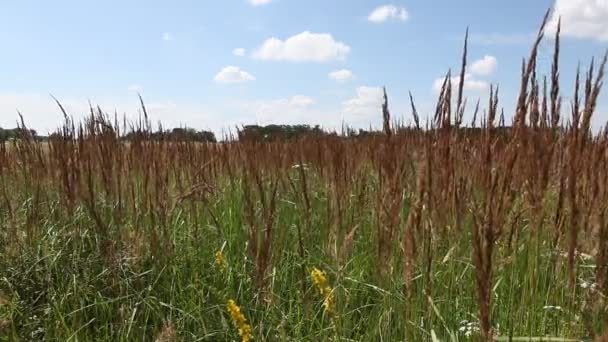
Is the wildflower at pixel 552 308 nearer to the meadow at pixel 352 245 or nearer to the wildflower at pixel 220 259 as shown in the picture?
the meadow at pixel 352 245

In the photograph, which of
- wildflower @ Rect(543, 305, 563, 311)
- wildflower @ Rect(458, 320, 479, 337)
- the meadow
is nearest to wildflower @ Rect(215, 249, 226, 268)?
the meadow

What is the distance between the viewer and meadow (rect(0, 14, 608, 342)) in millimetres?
1294

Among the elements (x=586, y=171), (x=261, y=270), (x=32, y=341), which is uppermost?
(x=586, y=171)

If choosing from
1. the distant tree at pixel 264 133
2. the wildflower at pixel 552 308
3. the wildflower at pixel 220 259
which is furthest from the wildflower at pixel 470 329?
the distant tree at pixel 264 133

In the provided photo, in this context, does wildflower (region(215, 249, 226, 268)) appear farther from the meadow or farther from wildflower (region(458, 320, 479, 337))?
wildflower (region(458, 320, 479, 337))

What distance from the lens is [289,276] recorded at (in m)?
2.28

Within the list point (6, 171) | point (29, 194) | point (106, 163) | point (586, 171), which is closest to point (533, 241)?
point (586, 171)

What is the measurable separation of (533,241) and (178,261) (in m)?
1.43

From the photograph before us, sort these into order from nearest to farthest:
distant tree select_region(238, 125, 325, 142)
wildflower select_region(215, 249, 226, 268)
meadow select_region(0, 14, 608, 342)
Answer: meadow select_region(0, 14, 608, 342) < wildflower select_region(215, 249, 226, 268) < distant tree select_region(238, 125, 325, 142)

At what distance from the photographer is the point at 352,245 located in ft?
5.94

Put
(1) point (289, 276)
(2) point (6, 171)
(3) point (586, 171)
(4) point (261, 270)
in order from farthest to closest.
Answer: (2) point (6, 171)
(1) point (289, 276)
(3) point (586, 171)
(4) point (261, 270)

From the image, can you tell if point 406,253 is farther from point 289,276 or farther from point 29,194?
point 29,194

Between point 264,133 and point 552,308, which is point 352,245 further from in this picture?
point 264,133

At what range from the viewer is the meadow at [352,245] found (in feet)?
4.25
